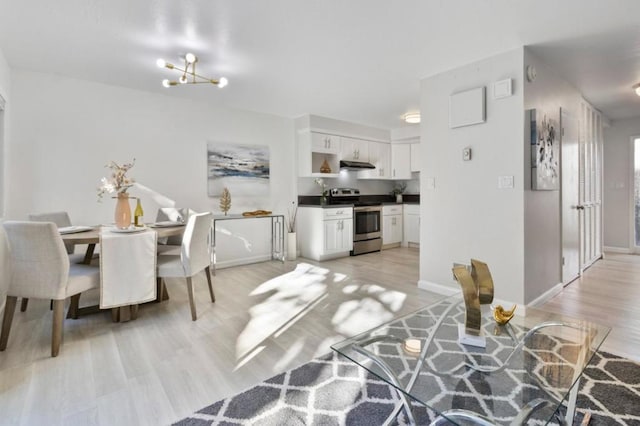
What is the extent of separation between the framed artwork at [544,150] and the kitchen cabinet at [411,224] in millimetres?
3124

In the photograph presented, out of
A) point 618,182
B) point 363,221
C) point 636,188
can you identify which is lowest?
point 363,221

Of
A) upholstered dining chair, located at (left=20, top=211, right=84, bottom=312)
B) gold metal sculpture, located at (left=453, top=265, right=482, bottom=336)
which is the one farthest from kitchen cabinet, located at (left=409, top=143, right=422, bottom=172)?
upholstered dining chair, located at (left=20, top=211, right=84, bottom=312)

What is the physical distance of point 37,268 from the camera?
2242mm

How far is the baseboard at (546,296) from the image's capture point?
10.2 ft

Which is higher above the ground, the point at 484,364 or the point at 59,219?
the point at 59,219

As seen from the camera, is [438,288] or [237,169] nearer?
[438,288]

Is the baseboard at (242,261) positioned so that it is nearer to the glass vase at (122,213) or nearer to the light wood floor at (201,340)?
the light wood floor at (201,340)

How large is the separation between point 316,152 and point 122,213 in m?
3.30

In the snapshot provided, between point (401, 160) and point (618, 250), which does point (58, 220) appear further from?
point (618, 250)

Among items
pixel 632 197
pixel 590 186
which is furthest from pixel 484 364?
→ pixel 632 197

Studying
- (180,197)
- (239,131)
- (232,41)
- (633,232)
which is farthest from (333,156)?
(633,232)

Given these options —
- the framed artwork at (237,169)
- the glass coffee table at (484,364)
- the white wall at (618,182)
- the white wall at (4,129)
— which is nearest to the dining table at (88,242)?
the white wall at (4,129)

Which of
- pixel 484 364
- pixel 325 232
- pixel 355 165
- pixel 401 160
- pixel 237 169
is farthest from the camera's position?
pixel 401 160

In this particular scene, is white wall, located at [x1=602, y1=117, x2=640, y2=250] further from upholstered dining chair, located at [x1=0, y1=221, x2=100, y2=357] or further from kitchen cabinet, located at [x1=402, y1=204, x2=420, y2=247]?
upholstered dining chair, located at [x1=0, y1=221, x2=100, y2=357]
